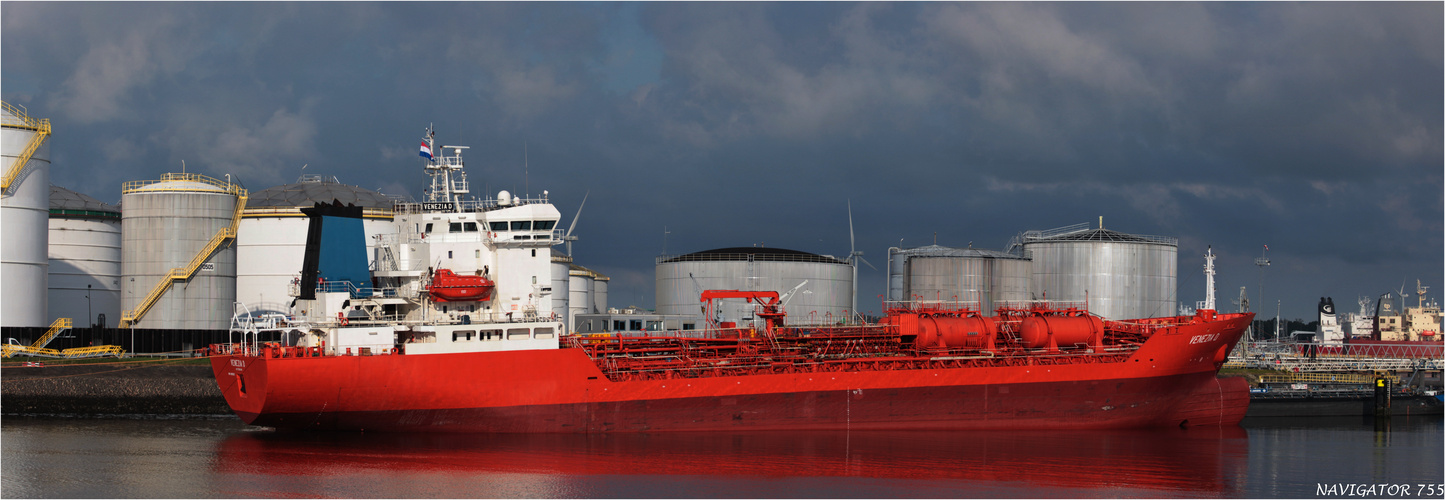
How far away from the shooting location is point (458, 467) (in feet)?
81.3

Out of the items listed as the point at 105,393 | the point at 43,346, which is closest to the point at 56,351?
the point at 43,346

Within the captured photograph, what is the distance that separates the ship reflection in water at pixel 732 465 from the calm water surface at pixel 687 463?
2.2 inches

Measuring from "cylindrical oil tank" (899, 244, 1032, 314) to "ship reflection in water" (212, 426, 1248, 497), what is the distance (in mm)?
23263

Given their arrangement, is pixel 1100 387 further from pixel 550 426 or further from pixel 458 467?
pixel 458 467

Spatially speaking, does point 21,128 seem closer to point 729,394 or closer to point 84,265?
point 84,265

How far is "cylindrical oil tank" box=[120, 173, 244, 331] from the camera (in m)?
45.4

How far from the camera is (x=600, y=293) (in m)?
78.2

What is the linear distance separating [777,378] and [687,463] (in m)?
6.08

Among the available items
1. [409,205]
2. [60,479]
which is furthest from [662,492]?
[409,205]

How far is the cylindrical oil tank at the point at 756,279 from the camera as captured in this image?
52000 millimetres

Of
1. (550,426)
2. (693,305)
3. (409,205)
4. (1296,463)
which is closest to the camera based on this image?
(1296,463)

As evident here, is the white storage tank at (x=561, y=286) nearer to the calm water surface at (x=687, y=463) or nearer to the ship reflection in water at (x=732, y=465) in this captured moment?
the calm water surface at (x=687, y=463)

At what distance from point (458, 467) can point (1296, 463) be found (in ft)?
64.0

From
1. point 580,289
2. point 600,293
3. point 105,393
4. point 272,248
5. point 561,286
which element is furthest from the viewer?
point 600,293
